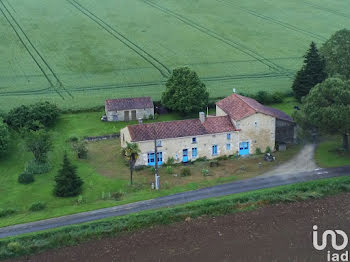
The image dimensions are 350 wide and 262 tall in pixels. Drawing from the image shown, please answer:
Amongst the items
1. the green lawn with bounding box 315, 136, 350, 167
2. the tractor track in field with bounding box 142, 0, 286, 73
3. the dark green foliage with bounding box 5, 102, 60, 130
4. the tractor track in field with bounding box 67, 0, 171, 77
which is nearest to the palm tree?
the dark green foliage with bounding box 5, 102, 60, 130

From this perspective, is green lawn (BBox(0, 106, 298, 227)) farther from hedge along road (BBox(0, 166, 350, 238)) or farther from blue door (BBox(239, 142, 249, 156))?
blue door (BBox(239, 142, 249, 156))

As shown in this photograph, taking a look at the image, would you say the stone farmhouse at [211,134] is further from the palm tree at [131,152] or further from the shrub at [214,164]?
the palm tree at [131,152]

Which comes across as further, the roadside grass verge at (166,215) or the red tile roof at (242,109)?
the red tile roof at (242,109)

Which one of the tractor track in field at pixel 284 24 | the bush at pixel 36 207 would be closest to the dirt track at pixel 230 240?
the bush at pixel 36 207

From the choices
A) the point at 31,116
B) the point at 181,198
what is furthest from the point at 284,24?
the point at 181,198

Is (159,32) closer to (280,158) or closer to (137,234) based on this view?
(280,158)

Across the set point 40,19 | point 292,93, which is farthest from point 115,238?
point 40,19
